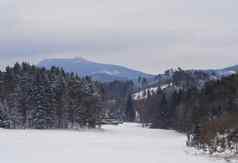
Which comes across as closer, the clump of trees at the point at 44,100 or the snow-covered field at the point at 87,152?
the snow-covered field at the point at 87,152

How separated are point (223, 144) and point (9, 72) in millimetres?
68967

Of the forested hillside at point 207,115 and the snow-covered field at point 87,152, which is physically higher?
the forested hillside at point 207,115

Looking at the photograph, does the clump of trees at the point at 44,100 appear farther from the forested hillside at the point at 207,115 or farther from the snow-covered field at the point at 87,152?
the snow-covered field at the point at 87,152

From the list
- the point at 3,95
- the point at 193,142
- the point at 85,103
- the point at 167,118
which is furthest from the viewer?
the point at 167,118

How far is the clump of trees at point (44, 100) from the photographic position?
9088 centimetres

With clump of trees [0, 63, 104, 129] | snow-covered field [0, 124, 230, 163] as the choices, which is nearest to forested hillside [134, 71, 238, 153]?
snow-covered field [0, 124, 230, 163]

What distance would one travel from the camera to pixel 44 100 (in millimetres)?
91062

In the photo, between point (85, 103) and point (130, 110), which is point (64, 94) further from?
point (130, 110)

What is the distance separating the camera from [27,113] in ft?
304

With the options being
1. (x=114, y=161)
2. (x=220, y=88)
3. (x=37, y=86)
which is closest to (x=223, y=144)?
(x=114, y=161)

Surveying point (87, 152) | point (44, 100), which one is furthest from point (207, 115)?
point (44, 100)

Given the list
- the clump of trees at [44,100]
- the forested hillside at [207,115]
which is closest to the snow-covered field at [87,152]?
the forested hillside at [207,115]

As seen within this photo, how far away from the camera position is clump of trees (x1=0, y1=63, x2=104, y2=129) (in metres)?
90.9

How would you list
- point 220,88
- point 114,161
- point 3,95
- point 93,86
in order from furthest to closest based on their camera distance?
point 93,86, point 3,95, point 220,88, point 114,161
